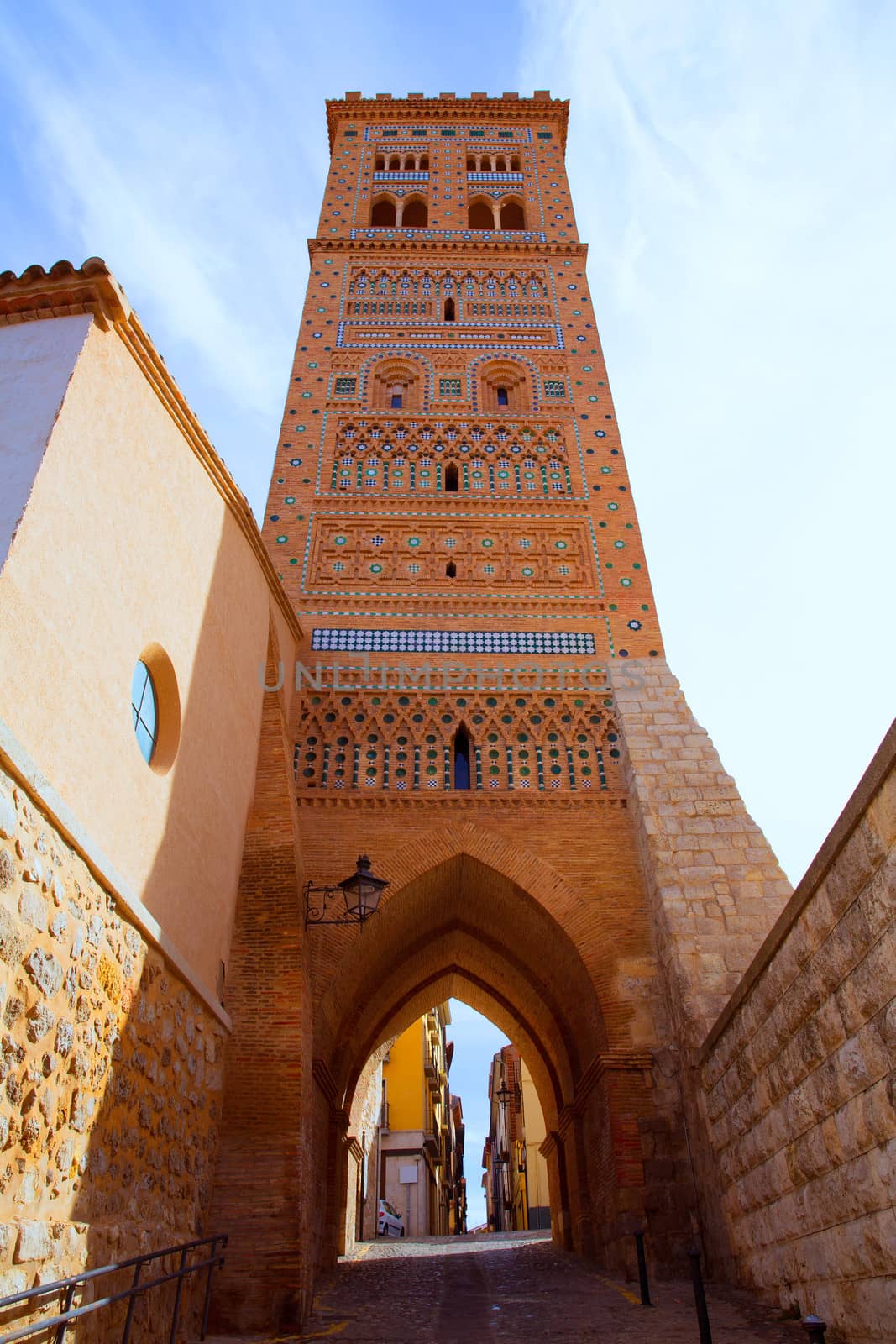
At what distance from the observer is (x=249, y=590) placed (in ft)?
24.3

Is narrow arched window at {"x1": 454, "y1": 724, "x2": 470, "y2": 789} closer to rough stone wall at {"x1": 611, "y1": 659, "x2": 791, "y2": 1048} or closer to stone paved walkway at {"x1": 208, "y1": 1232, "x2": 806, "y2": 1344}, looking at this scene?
rough stone wall at {"x1": 611, "y1": 659, "x2": 791, "y2": 1048}

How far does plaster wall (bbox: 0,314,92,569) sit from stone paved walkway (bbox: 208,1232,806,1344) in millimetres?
4325

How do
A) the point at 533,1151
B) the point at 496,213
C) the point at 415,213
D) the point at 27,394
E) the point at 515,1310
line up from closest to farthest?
1. the point at 27,394
2. the point at 515,1310
3. the point at 496,213
4. the point at 415,213
5. the point at 533,1151

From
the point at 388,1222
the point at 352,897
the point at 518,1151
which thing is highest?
the point at 518,1151

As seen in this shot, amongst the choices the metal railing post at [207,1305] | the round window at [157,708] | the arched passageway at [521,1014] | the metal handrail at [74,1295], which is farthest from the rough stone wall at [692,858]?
the round window at [157,708]

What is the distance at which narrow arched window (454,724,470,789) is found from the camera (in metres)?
8.82

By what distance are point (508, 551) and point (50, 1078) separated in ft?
25.2

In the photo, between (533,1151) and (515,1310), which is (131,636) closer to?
(515,1310)

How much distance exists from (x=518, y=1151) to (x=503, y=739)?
63.9 ft

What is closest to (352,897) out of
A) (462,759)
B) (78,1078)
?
(462,759)

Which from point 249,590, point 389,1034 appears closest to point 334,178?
point 249,590

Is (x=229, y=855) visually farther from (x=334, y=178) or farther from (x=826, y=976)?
(x=334, y=178)

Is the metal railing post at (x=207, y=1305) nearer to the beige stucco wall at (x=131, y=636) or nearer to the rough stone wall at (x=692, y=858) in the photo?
the beige stucco wall at (x=131, y=636)

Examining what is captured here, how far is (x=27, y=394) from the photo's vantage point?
446 cm
